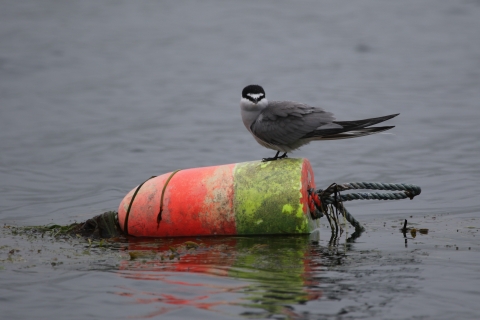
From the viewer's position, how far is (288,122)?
885 cm

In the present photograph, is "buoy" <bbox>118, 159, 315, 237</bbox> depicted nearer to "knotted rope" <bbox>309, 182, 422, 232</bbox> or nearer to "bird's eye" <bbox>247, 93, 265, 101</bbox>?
"knotted rope" <bbox>309, 182, 422, 232</bbox>

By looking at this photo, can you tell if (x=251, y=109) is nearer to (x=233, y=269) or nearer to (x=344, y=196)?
(x=344, y=196)

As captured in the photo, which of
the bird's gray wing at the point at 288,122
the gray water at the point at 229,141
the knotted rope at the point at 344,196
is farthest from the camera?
the bird's gray wing at the point at 288,122

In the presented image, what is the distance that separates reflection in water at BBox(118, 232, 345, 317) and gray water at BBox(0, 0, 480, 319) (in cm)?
3

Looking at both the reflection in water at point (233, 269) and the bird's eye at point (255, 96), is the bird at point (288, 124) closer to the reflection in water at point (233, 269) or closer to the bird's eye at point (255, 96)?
the bird's eye at point (255, 96)

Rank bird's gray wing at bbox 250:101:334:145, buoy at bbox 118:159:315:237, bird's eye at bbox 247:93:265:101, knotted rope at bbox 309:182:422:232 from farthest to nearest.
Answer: bird's eye at bbox 247:93:265:101 < bird's gray wing at bbox 250:101:334:145 < knotted rope at bbox 309:182:422:232 < buoy at bbox 118:159:315:237

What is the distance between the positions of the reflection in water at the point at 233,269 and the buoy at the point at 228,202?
0.47 ft

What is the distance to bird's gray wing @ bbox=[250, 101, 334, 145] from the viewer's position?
28.9 ft

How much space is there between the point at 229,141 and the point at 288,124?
A: 25.4ft

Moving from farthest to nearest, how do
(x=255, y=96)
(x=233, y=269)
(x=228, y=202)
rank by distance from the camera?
(x=255, y=96), (x=228, y=202), (x=233, y=269)

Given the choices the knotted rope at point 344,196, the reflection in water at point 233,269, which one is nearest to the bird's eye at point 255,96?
the knotted rope at point 344,196

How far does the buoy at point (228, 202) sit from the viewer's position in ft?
27.5

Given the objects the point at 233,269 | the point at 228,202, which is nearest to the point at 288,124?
the point at 228,202

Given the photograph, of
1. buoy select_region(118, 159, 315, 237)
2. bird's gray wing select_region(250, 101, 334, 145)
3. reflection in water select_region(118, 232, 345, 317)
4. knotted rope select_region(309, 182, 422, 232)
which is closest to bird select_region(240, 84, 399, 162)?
bird's gray wing select_region(250, 101, 334, 145)
